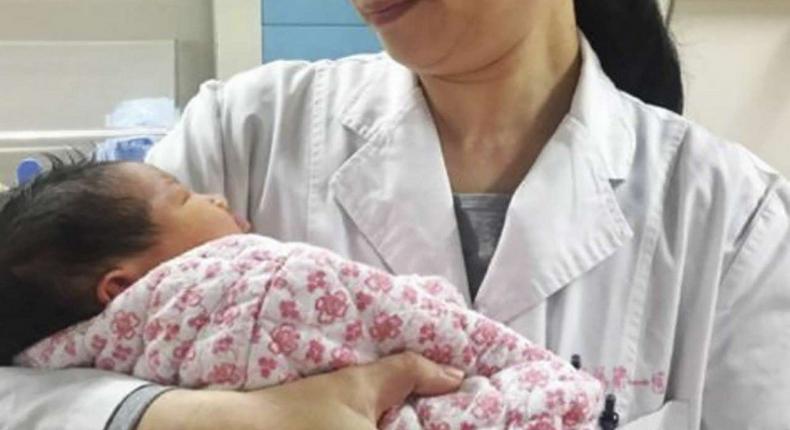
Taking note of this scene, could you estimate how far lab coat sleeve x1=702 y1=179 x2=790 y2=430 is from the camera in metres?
1.05

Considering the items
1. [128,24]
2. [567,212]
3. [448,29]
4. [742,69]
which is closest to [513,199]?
[567,212]

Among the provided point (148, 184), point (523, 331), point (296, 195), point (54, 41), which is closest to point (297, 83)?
point (296, 195)

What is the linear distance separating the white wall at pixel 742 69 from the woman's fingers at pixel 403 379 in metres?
1.87

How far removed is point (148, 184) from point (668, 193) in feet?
1.79

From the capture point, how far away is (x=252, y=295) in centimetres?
85

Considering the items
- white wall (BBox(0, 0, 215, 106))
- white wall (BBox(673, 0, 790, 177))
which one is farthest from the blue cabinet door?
white wall (BBox(673, 0, 790, 177))

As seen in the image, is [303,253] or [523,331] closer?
[303,253]

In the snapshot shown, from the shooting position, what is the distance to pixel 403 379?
844 millimetres

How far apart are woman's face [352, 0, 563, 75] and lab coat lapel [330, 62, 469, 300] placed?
76 millimetres

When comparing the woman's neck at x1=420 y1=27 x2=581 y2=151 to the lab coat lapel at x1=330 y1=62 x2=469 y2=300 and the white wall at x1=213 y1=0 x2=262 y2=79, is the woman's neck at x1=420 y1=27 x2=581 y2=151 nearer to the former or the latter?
the lab coat lapel at x1=330 y1=62 x2=469 y2=300

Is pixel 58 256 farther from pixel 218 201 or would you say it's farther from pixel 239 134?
pixel 239 134

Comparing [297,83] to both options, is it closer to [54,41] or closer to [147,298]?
[147,298]

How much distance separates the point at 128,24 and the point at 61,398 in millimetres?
2272

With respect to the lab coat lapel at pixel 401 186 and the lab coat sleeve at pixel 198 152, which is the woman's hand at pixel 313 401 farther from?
the lab coat sleeve at pixel 198 152
